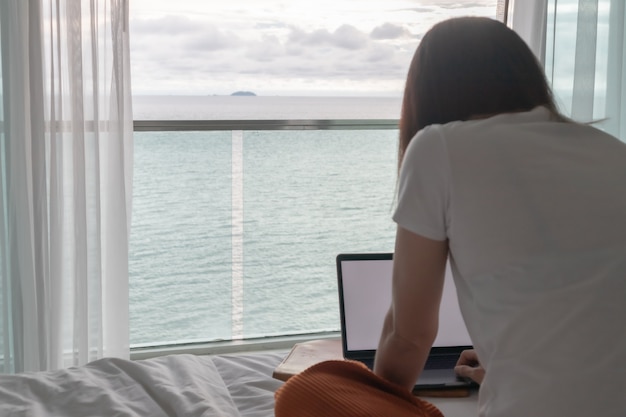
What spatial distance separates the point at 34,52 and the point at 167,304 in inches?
50.1

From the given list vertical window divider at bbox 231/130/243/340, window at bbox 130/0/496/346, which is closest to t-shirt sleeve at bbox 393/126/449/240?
window at bbox 130/0/496/346

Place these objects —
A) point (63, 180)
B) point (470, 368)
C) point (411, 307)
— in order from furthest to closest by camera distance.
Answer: point (63, 180) < point (470, 368) < point (411, 307)

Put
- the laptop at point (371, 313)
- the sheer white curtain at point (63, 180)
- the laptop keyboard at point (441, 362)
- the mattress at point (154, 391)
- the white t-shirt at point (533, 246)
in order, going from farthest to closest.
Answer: the sheer white curtain at point (63, 180)
the laptop at point (371, 313)
the laptop keyboard at point (441, 362)
the mattress at point (154, 391)
the white t-shirt at point (533, 246)

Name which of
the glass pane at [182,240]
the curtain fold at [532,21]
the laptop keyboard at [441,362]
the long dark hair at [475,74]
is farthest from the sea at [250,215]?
the long dark hair at [475,74]

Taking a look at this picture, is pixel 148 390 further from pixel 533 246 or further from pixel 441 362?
pixel 533 246

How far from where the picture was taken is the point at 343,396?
1146 millimetres

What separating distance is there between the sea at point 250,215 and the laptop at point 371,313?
5.14ft

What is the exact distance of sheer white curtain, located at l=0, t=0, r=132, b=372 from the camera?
105 inches

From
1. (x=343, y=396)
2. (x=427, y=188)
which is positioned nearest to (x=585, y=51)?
(x=427, y=188)

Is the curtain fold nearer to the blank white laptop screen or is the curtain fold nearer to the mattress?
the blank white laptop screen

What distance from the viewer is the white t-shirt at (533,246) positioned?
1.02 m

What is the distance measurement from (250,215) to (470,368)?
2.09 meters

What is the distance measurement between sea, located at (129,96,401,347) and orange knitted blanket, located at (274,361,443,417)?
86.2 inches

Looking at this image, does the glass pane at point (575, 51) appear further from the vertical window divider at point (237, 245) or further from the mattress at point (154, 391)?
the mattress at point (154, 391)
